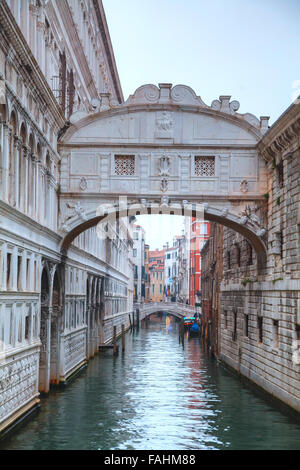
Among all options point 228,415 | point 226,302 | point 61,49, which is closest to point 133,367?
point 226,302

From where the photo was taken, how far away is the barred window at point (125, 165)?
18.7m

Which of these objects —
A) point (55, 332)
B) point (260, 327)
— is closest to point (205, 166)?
point (260, 327)

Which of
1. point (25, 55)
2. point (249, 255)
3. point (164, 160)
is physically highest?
point (25, 55)

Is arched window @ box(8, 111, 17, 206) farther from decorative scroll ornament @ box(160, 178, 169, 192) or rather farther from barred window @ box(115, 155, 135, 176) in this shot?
decorative scroll ornament @ box(160, 178, 169, 192)

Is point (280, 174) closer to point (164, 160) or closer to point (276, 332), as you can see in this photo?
point (164, 160)

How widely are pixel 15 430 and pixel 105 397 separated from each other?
5740 millimetres

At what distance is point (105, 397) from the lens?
19047 millimetres

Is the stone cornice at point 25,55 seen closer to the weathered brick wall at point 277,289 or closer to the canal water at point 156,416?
the weathered brick wall at point 277,289

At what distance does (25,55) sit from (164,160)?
6.09 m

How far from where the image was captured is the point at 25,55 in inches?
527

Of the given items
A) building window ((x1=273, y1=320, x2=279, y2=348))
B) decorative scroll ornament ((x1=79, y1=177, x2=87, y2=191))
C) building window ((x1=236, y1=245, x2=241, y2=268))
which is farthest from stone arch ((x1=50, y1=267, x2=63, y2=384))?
building window ((x1=236, y1=245, x2=241, y2=268))

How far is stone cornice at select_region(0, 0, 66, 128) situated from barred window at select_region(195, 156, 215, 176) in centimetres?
388

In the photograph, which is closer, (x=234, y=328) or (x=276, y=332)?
(x=276, y=332)
